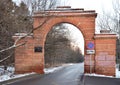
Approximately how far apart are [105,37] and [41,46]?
660 centimetres

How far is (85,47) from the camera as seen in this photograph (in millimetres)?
32250

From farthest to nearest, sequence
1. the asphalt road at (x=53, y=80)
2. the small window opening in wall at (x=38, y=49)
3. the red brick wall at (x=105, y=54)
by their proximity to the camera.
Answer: the small window opening in wall at (x=38, y=49) < the red brick wall at (x=105, y=54) < the asphalt road at (x=53, y=80)

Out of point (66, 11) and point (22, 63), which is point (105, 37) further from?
Result: point (22, 63)

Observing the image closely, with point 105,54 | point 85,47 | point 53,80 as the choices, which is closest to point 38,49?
point 85,47

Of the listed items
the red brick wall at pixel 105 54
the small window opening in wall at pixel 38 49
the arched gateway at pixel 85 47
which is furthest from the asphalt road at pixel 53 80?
Answer: the small window opening in wall at pixel 38 49

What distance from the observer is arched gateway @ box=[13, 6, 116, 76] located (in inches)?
1239

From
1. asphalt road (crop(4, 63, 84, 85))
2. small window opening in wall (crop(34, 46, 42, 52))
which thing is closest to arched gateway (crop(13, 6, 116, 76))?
small window opening in wall (crop(34, 46, 42, 52))

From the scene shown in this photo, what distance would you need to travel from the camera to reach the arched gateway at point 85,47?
103 feet

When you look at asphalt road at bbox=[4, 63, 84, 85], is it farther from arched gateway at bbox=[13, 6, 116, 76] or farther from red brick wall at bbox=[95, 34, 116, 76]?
arched gateway at bbox=[13, 6, 116, 76]

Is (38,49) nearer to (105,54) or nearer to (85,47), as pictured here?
(85,47)

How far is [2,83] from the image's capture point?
2062 cm

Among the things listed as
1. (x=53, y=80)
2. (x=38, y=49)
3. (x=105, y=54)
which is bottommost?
(x=53, y=80)

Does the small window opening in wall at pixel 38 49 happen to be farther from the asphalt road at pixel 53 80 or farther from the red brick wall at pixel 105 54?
the red brick wall at pixel 105 54

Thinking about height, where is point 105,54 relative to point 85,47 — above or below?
below
